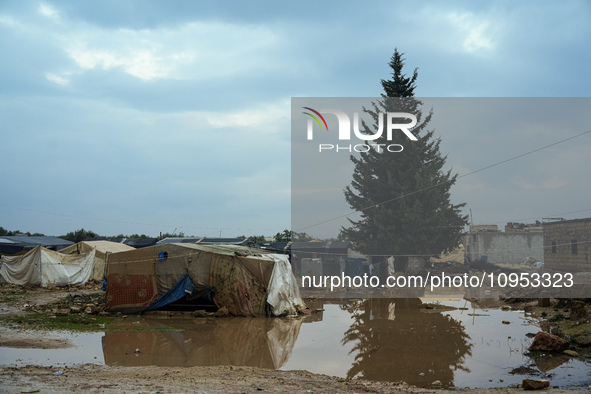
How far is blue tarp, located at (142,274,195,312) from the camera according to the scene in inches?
622

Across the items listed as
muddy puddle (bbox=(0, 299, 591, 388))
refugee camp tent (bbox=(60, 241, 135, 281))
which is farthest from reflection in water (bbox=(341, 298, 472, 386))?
refugee camp tent (bbox=(60, 241, 135, 281))

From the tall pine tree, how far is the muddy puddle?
63.8 ft

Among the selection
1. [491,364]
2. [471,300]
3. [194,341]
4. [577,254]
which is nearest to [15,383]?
[194,341]

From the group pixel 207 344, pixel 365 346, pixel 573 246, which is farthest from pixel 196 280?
pixel 573 246

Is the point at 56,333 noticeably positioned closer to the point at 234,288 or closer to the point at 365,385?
→ the point at 234,288

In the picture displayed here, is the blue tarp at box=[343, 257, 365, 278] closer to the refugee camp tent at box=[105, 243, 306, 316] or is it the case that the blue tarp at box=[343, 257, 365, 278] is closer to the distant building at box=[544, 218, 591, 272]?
the distant building at box=[544, 218, 591, 272]

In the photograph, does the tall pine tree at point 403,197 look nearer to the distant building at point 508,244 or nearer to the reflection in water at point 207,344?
the distant building at point 508,244

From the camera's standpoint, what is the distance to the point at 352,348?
10.9 metres

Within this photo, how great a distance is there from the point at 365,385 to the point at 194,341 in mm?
5405

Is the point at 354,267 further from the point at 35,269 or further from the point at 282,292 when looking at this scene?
the point at 35,269

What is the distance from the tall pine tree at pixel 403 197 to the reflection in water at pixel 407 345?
18.6 m

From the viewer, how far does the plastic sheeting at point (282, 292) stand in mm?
15670

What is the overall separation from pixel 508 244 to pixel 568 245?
11575 mm

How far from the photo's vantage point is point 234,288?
15633 millimetres
